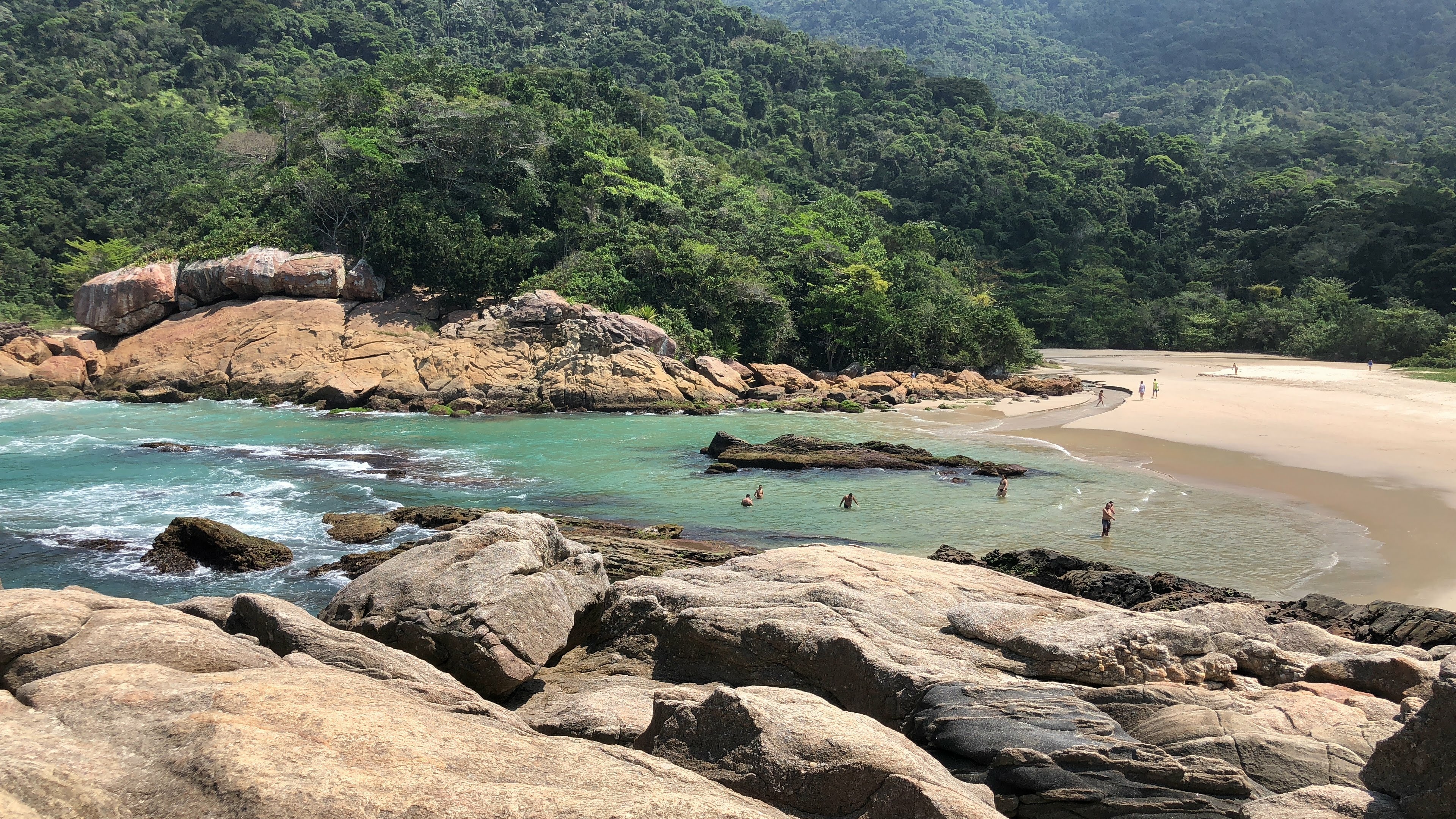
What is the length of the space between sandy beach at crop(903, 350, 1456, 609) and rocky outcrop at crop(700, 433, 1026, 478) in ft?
16.6

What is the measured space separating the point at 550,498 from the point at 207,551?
303 inches

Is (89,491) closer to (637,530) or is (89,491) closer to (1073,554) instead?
(637,530)

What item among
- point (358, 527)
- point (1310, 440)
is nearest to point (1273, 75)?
point (1310, 440)

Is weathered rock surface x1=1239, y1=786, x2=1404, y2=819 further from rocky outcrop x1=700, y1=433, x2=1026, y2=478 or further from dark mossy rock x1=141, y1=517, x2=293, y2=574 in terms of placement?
rocky outcrop x1=700, y1=433, x2=1026, y2=478

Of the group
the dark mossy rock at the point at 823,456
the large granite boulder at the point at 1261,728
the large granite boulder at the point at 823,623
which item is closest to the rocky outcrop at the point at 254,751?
the large granite boulder at the point at 823,623

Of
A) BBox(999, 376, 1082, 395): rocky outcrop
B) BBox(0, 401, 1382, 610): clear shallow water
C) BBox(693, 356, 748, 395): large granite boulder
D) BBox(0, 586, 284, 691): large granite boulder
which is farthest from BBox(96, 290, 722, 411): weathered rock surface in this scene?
BBox(0, 586, 284, 691): large granite boulder

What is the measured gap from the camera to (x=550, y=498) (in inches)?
820

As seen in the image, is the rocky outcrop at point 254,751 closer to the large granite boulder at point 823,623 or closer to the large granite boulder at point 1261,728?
the large granite boulder at point 823,623

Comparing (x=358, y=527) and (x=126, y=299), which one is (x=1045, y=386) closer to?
(x=358, y=527)

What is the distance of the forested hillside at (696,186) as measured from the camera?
1715 inches

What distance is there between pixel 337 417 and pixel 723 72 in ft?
251

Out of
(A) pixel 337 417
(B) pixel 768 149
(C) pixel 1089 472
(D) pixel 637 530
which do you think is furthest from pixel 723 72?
(D) pixel 637 530

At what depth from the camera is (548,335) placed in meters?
38.7

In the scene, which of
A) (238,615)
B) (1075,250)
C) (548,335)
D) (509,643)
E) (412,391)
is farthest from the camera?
(1075,250)
